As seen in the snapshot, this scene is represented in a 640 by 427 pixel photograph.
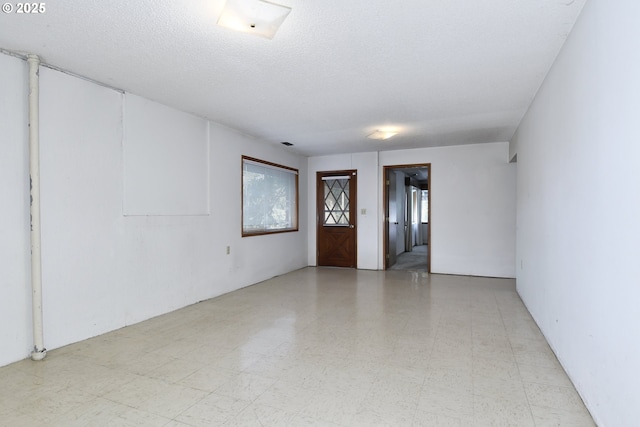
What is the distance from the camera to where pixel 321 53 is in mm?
2713

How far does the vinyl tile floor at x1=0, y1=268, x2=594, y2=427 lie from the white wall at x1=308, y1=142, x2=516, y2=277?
2.15m

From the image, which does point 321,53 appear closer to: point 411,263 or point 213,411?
point 213,411

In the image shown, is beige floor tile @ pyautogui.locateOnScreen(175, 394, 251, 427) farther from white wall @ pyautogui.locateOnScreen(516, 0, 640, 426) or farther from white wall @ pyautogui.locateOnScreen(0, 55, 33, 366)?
white wall @ pyautogui.locateOnScreen(516, 0, 640, 426)

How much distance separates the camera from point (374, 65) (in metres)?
2.92

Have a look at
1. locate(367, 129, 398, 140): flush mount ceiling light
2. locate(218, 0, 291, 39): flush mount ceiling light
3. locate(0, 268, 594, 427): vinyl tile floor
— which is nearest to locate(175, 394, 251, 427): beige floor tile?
locate(0, 268, 594, 427): vinyl tile floor

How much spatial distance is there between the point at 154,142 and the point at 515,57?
11.9 feet

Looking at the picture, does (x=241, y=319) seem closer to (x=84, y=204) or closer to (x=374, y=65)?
(x=84, y=204)

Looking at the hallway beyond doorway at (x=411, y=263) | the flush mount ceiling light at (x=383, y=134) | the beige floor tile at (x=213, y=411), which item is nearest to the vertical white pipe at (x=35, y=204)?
the beige floor tile at (x=213, y=411)

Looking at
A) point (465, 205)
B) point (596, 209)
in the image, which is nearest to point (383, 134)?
point (465, 205)

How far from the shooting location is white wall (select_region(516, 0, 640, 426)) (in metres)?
1.54

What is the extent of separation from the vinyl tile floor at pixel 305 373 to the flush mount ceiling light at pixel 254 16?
2327 millimetres

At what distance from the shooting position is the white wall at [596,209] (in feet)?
5.05

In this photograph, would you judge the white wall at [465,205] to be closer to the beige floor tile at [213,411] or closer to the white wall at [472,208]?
the white wall at [472,208]

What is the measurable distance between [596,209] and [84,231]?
388cm
